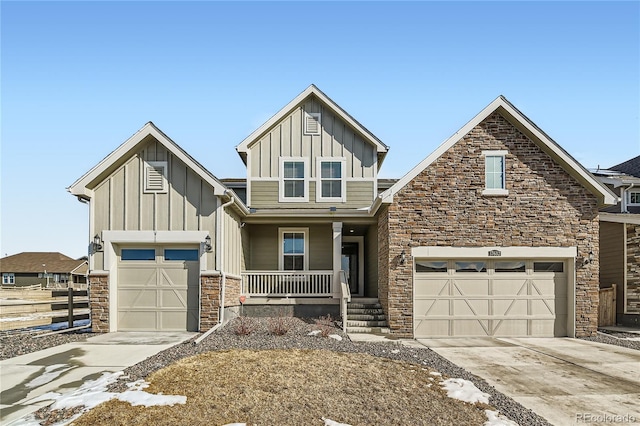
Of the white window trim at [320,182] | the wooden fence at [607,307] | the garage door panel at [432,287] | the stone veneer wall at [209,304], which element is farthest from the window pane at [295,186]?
the wooden fence at [607,307]

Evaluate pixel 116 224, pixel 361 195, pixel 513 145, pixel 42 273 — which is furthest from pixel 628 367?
pixel 42 273

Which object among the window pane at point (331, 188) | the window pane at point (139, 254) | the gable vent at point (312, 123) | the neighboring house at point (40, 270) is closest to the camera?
the window pane at point (139, 254)

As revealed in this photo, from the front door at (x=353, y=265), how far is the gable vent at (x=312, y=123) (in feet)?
15.5

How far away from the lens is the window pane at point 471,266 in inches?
512

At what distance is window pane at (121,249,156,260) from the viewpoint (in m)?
13.2

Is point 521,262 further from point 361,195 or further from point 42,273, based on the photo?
point 42,273

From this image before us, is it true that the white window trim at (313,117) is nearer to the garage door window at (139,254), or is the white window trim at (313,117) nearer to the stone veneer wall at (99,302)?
the garage door window at (139,254)

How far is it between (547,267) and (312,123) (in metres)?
9.45

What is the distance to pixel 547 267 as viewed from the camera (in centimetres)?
1307

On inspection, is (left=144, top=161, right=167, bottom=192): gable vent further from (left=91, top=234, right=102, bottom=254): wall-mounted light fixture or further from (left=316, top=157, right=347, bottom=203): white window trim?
(left=316, top=157, right=347, bottom=203): white window trim

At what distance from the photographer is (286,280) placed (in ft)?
51.4

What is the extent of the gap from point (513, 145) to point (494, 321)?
5108 mm

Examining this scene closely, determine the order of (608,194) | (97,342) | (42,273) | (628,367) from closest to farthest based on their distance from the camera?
(628,367) < (97,342) < (608,194) < (42,273)

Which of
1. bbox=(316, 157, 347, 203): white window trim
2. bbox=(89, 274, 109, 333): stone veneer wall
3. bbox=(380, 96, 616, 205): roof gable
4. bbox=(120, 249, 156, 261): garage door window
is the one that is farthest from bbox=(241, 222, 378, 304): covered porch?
bbox=(89, 274, 109, 333): stone veneer wall
